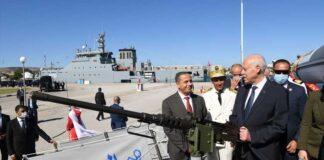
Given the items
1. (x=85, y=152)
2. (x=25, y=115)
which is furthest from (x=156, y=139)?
(x=25, y=115)

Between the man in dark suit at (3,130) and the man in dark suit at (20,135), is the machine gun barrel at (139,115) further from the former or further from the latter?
the man in dark suit at (3,130)

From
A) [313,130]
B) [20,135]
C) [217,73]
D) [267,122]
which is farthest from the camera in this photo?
[20,135]

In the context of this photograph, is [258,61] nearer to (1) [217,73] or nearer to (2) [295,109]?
(2) [295,109]

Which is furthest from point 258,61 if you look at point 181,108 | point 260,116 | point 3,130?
point 3,130

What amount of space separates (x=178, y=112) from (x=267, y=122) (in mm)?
1458

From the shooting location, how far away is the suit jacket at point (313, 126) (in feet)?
15.3

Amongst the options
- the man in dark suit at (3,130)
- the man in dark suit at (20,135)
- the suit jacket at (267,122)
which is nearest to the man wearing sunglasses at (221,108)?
the suit jacket at (267,122)

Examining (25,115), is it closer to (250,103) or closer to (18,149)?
(18,149)

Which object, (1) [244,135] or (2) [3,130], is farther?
(2) [3,130]

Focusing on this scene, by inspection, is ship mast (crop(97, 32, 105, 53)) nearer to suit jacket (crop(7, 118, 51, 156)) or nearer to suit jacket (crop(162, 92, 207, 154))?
suit jacket (crop(7, 118, 51, 156))

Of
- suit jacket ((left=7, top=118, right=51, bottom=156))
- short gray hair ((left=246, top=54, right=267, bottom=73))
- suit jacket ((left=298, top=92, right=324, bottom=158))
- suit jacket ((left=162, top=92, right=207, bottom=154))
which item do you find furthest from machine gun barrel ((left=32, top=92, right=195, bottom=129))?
suit jacket ((left=7, top=118, right=51, bottom=156))

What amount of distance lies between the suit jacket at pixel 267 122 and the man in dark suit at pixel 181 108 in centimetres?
112

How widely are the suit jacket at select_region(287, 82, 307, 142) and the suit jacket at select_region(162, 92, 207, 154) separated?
48.0 inches

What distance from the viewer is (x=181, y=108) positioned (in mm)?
5590
